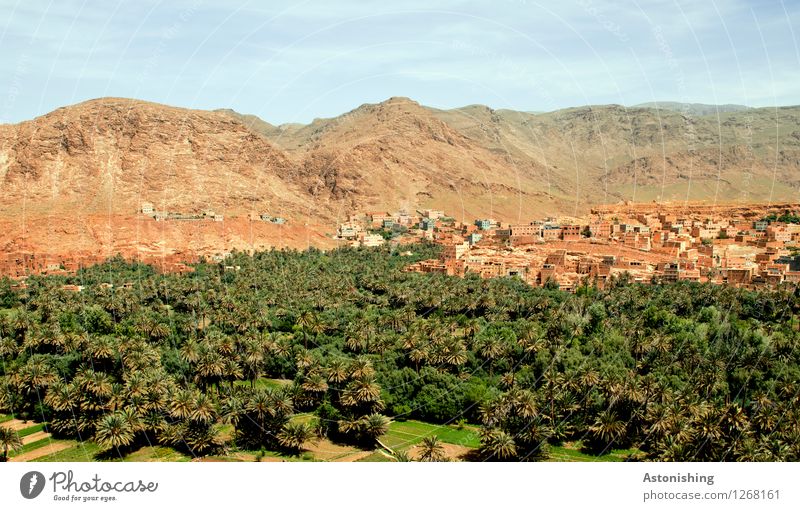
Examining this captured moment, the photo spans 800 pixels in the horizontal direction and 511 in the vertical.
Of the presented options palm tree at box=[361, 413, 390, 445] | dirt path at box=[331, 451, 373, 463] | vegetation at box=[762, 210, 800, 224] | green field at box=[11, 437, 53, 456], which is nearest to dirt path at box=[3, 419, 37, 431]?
green field at box=[11, 437, 53, 456]

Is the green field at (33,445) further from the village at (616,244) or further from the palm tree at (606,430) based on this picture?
the village at (616,244)

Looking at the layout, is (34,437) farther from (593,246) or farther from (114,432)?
(593,246)

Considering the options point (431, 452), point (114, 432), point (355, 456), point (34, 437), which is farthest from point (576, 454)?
point (34, 437)

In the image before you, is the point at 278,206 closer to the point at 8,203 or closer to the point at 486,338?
the point at 8,203

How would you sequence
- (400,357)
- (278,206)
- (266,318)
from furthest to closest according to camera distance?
1. (278,206)
2. (266,318)
3. (400,357)

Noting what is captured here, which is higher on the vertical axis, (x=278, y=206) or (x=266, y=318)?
(x=278, y=206)

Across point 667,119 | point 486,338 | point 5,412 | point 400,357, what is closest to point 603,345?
point 486,338
